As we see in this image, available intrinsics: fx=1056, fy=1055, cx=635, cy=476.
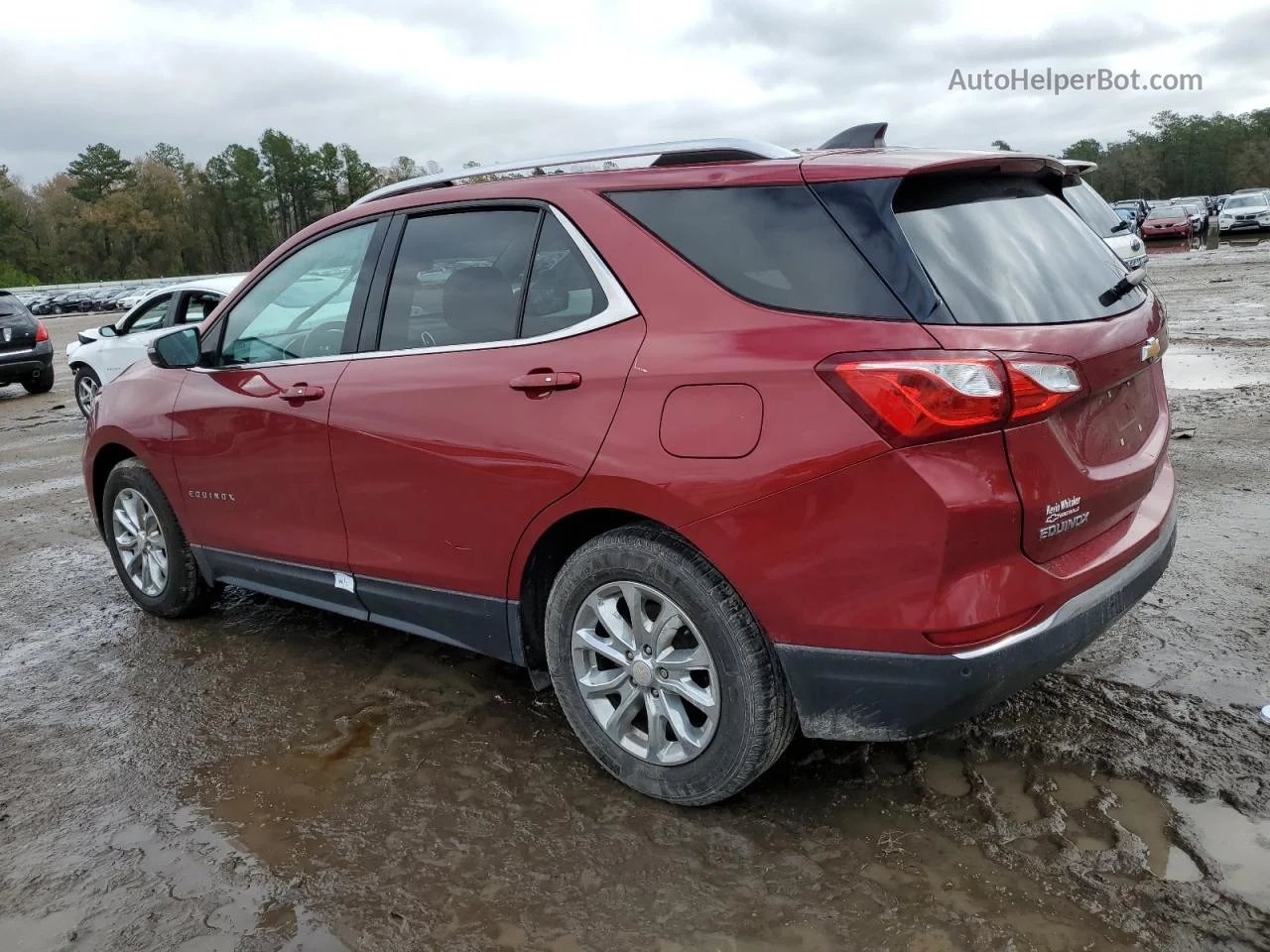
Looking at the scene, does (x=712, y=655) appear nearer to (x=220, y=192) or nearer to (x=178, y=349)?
(x=178, y=349)

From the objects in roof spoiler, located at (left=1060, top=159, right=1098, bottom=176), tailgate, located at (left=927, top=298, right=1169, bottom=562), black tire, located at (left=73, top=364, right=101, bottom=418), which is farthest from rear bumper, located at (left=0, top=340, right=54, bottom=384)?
tailgate, located at (left=927, top=298, right=1169, bottom=562)

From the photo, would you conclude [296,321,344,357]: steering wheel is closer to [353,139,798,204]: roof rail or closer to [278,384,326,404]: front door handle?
[278,384,326,404]: front door handle

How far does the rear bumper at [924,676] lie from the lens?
250 centimetres

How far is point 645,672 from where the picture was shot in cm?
295

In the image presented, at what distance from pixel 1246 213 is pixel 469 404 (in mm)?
40044

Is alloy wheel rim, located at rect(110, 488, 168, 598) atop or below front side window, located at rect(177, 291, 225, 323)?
below

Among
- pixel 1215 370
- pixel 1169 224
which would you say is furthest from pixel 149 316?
pixel 1169 224

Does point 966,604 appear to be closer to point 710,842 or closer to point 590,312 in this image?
point 710,842

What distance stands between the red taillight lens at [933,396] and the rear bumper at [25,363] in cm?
1550

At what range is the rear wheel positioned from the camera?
40.1ft

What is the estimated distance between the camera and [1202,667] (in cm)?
364

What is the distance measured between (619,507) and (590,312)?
58 cm

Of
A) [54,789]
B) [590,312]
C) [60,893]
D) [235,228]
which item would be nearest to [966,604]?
[590,312]

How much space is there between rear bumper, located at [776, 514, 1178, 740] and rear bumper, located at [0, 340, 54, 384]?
15.4 metres
